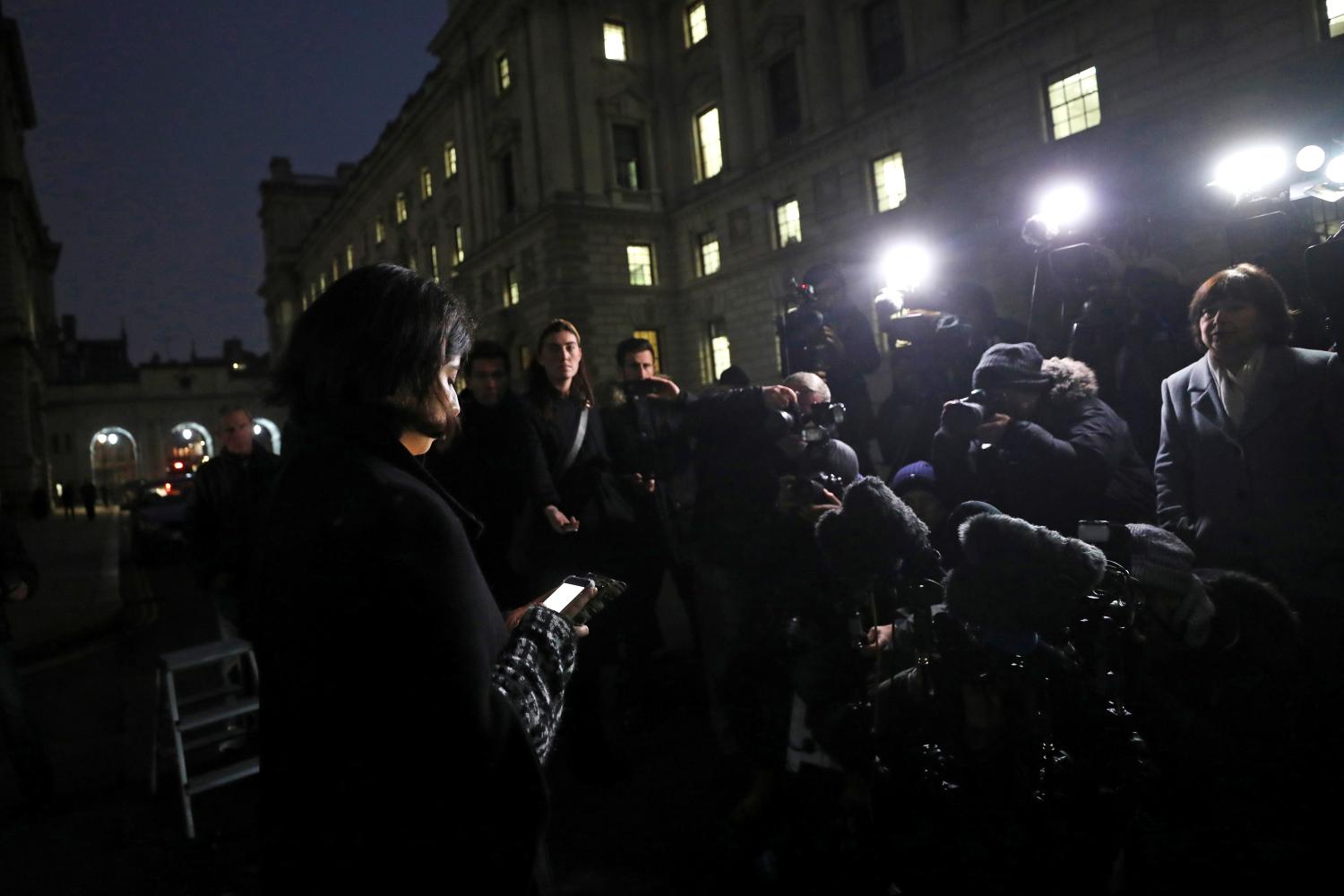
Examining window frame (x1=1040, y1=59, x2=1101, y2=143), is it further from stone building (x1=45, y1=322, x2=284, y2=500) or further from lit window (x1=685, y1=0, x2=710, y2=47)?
→ stone building (x1=45, y1=322, x2=284, y2=500)

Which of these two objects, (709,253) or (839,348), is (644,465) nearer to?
(839,348)

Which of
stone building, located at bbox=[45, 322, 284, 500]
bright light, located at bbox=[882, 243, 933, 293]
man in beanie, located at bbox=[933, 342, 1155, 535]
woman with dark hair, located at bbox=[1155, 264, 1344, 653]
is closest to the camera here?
woman with dark hair, located at bbox=[1155, 264, 1344, 653]

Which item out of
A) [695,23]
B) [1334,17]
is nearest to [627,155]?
[695,23]

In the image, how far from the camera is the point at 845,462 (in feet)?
12.9

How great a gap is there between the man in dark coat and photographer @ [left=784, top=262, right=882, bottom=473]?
357 centimetres

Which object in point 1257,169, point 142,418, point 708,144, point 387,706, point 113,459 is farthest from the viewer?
point 113,459

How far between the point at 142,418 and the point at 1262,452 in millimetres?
86607

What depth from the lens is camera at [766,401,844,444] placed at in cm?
384

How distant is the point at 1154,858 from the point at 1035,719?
3.13 ft

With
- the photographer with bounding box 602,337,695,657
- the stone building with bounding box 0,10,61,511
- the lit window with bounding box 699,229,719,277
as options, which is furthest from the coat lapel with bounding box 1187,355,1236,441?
the stone building with bounding box 0,10,61,511

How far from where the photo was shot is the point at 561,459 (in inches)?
175

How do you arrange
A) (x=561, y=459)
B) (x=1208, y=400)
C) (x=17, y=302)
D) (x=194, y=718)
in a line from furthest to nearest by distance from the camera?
(x=17, y=302), (x=561, y=459), (x=194, y=718), (x=1208, y=400)

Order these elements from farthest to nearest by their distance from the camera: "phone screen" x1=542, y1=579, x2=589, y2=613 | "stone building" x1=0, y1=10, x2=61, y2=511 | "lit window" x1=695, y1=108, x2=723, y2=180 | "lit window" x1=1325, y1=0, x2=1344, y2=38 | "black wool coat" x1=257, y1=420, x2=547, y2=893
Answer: "stone building" x1=0, y1=10, x2=61, y2=511
"lit window" x1=695, y1=108, x2=723, y2=180
"lit window" x1=1325, y1=0, x2=1344, y2=38
"phone screen" x1=542, y1=579, x2=589, y2=613
"black wool coat" x1=257, y1=420, x2=547, y2=893

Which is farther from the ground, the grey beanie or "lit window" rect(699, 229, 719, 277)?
"lit window" rect(699, 229, 719, 277)
